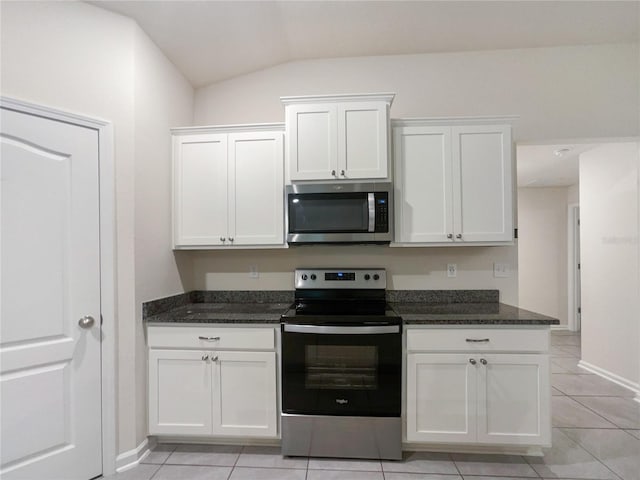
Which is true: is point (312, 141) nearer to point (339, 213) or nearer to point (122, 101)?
point (339, 213)

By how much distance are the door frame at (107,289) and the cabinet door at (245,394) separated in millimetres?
585

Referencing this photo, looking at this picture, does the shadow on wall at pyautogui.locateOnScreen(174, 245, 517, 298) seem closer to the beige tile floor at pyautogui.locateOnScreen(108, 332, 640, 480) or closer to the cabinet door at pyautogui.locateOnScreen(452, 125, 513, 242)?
the cabinet door at pyautogui.locateOnScreen(452, 125, 513, 242)

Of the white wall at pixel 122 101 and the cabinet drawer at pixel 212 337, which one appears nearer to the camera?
the white wall at pixel 122 101

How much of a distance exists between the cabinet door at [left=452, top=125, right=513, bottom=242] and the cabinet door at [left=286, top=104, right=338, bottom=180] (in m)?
0.87

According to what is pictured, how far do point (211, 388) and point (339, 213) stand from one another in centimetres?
142

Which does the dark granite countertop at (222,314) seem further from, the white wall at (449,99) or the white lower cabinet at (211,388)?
the white wall at (449,99)

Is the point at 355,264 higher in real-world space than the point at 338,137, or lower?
lower

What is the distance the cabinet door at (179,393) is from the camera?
1.92 meters

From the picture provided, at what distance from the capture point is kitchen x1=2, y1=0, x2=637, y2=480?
71.5 inches

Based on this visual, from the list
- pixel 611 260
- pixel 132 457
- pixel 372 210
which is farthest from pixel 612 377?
pixel 132 457

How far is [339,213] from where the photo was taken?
2.09 metres

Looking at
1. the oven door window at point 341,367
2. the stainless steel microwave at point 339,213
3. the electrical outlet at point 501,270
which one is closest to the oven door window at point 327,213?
the stainless steel microwave at point 339,213

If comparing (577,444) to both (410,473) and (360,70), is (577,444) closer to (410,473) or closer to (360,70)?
(410,473)

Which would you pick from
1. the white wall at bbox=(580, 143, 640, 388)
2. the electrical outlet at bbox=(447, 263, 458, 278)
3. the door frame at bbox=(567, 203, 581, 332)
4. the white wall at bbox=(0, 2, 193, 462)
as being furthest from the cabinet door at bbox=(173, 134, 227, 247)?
the door frame at bbox=(567, 203, 581, 332)
